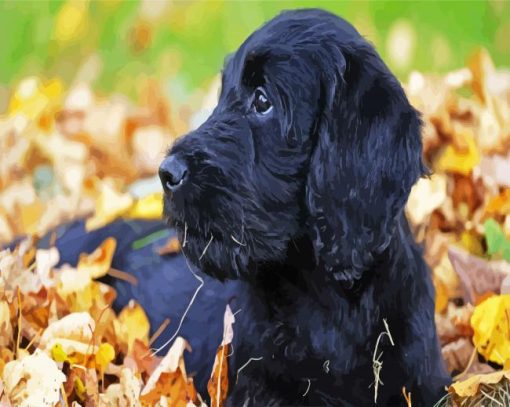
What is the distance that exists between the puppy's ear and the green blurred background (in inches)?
108

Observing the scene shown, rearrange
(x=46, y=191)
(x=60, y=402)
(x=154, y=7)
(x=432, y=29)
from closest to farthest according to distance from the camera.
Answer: (x=60, y=402), (x=46, y=191), (x=432, y=29), (x=154, y=7)

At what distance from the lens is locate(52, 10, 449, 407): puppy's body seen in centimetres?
266

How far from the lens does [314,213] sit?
2.67 metres

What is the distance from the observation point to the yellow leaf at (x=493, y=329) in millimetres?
3059

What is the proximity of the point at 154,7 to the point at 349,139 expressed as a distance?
12.3ft

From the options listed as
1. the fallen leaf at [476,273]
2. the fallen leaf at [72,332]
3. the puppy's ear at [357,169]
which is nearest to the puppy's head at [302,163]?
the puppy's ear at [357,169]

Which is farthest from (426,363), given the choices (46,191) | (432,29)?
(432,29)

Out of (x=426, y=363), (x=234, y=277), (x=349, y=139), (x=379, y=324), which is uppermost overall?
(x=349, y=139)

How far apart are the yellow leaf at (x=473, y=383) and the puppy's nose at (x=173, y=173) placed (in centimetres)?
102

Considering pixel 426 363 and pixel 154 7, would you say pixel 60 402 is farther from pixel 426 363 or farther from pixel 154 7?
pixel 154 7

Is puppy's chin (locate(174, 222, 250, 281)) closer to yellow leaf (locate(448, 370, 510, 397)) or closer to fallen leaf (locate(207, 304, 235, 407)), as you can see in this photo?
fallen leaf (locate(207, 304, 235, 407))

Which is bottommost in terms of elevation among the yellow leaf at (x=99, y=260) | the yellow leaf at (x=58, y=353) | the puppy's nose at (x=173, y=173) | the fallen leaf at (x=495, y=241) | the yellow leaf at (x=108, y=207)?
the fallen leaf at (x=495, y=241)

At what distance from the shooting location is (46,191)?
4918mm

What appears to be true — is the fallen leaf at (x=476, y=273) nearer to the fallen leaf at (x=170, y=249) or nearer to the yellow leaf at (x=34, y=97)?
the fallen leaf at (x=170, y=249)
